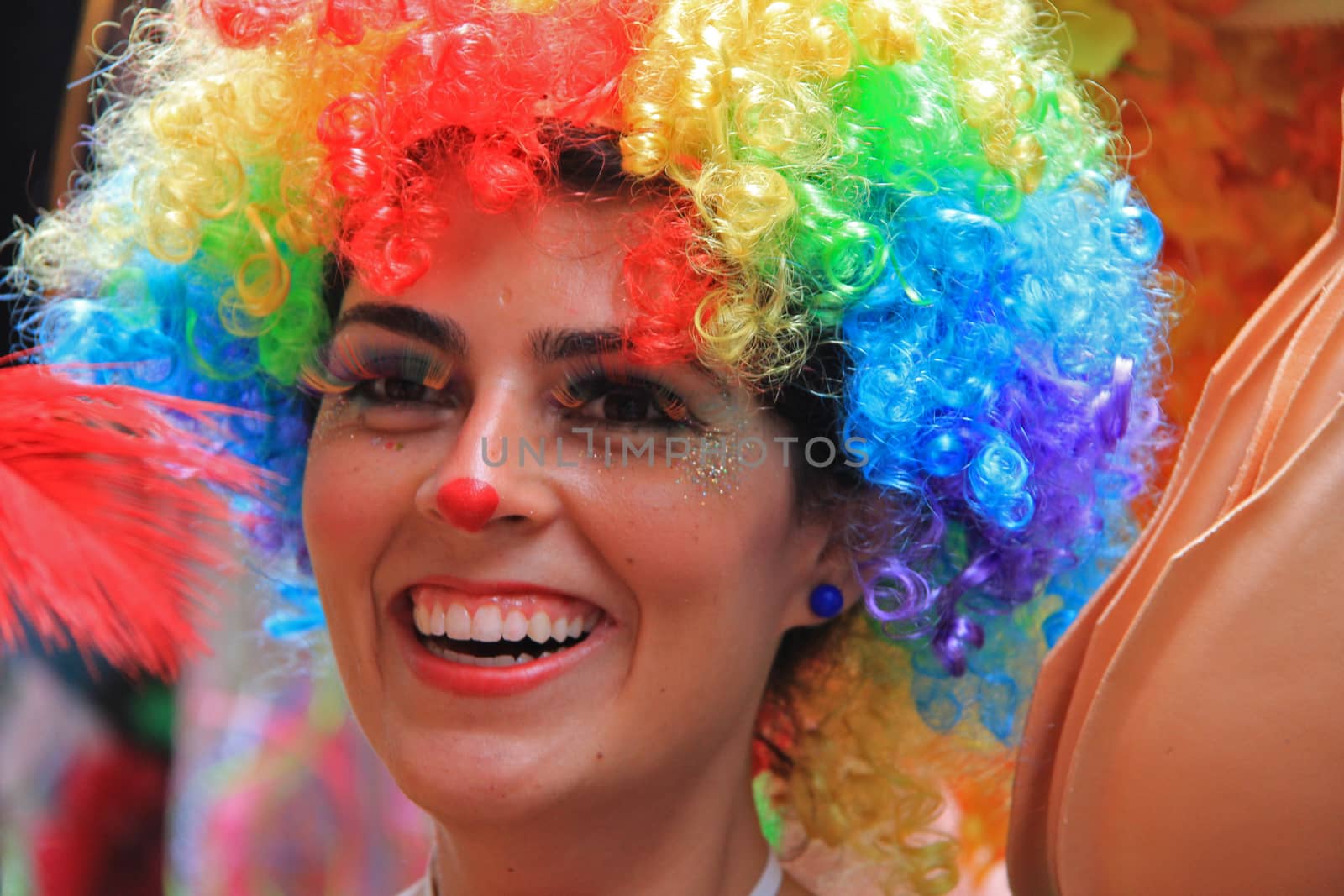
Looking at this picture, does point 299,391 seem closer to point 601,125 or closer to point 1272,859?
point 601,125

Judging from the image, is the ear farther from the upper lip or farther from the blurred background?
the blurred background

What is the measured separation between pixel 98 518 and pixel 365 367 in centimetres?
43

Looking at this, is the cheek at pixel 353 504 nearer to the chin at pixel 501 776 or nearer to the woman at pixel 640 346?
the woman at pixel 640 346

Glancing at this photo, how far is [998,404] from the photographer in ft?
5.17

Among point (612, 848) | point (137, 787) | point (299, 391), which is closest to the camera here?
point (612, 848)

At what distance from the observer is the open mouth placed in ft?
4.79

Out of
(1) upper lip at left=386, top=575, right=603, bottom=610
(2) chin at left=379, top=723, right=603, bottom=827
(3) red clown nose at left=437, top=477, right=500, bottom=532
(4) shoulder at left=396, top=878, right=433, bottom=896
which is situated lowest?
(4) shoulder at left=396, top=878, right=433, bottom=896

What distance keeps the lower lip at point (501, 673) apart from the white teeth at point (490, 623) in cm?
4

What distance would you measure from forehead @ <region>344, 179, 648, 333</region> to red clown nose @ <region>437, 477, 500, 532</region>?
0.18 metres

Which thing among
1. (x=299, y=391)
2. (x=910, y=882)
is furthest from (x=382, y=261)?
(x=910, y=882)

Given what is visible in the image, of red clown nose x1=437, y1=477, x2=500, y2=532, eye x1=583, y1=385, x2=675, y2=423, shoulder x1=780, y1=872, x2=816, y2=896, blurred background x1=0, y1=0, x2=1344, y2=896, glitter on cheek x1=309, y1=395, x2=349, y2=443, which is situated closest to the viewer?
red clown nose x1=437, y1=477, x2=500, y2=532

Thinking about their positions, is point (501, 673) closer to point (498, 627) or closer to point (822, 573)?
point (498, 627)

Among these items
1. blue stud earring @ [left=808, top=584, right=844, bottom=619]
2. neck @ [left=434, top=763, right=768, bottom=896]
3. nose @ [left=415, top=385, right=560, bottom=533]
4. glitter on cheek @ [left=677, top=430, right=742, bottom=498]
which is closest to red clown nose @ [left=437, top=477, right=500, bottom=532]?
nose @ [left=415, top=385, right=560, bottom=533]

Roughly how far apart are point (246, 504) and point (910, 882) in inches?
45.5
